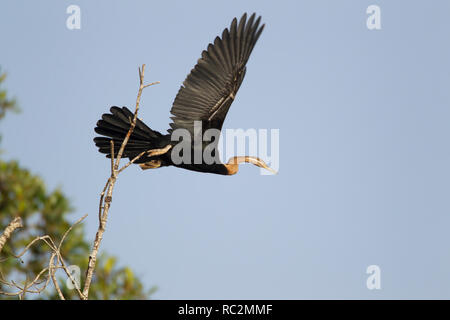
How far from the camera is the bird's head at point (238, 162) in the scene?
21.6 ft

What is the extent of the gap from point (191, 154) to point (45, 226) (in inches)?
166

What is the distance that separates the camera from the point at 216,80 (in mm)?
6504

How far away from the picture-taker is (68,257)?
378 inches

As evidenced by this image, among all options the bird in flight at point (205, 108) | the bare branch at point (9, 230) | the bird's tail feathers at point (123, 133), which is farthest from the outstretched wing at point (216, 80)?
the bare branch at point (9, 230)

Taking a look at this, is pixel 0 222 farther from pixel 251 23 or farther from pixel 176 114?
pixel 251 23

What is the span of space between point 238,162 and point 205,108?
68 centimetres

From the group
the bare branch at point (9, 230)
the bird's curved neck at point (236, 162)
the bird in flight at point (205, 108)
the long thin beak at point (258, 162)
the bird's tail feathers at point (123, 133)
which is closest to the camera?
the bare branch at point (9, 230)

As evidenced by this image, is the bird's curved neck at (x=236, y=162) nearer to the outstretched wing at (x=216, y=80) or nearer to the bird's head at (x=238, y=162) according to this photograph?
the bird's head at (x=238, y=162)

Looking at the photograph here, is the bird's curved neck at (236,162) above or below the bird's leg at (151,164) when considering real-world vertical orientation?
above

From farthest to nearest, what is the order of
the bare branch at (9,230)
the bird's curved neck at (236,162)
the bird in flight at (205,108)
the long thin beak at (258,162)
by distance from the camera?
the long thin beak at (258,162)
the bird's curved neck at (236,162)
the bird in flight at (205,108)
the bare branch at (9,230)

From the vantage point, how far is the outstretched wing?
6.36 meters

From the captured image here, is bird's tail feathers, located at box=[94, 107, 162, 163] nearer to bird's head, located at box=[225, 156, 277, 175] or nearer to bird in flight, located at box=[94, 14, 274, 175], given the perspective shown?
bird in flight, located at box=[94, 14, 274, 175]
